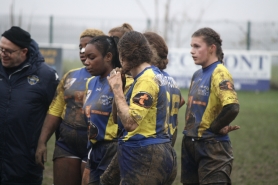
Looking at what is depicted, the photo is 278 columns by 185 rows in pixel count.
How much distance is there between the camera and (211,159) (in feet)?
19.0

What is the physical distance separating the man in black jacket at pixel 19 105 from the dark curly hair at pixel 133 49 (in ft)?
6.14

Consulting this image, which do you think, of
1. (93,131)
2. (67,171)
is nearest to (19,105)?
(67,171)

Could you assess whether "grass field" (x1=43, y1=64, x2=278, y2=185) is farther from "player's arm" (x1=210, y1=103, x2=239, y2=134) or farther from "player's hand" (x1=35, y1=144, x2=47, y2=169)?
"player's arm" (x1=210, y1=103, x2=239, y2=134)

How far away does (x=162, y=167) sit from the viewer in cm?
456

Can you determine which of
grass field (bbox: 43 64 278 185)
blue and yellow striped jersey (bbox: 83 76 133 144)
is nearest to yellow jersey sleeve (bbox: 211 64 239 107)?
blue and yellow striped jersey (bbox: 83 76 133 144)

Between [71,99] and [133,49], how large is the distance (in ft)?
5.76

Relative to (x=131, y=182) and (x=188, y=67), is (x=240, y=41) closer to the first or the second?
(x=188, y=67)

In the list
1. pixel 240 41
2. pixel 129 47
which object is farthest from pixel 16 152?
pixel 240 41

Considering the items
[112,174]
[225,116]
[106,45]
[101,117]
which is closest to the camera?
[112,174]

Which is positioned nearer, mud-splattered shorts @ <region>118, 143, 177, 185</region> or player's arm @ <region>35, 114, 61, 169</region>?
mud-splattered shorts @ <region>118, 143, 177, 185</region>

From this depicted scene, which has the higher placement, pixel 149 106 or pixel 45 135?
pixel 149 106

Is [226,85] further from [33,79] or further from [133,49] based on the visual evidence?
[33,79]

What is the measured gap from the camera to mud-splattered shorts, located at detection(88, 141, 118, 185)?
534cm

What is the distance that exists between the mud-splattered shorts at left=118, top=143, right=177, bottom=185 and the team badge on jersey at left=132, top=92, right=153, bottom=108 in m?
0.36
